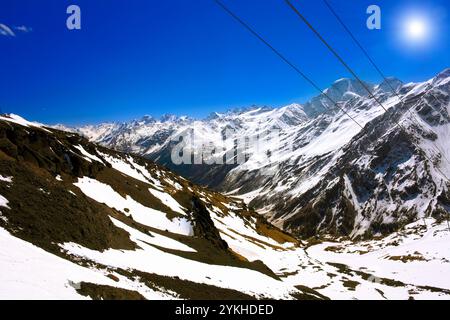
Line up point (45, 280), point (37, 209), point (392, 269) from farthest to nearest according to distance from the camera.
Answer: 1. point (392, 269)
2. point (37, 209)
3. point (45, 280)

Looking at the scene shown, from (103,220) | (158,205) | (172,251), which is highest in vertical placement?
(158,205)

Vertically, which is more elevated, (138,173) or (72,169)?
(138,173)

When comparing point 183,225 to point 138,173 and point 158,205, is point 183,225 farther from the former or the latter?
point 138,173

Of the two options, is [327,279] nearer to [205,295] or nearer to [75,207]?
[205,295]

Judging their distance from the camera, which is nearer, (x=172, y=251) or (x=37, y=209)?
(x=37, y=209)
